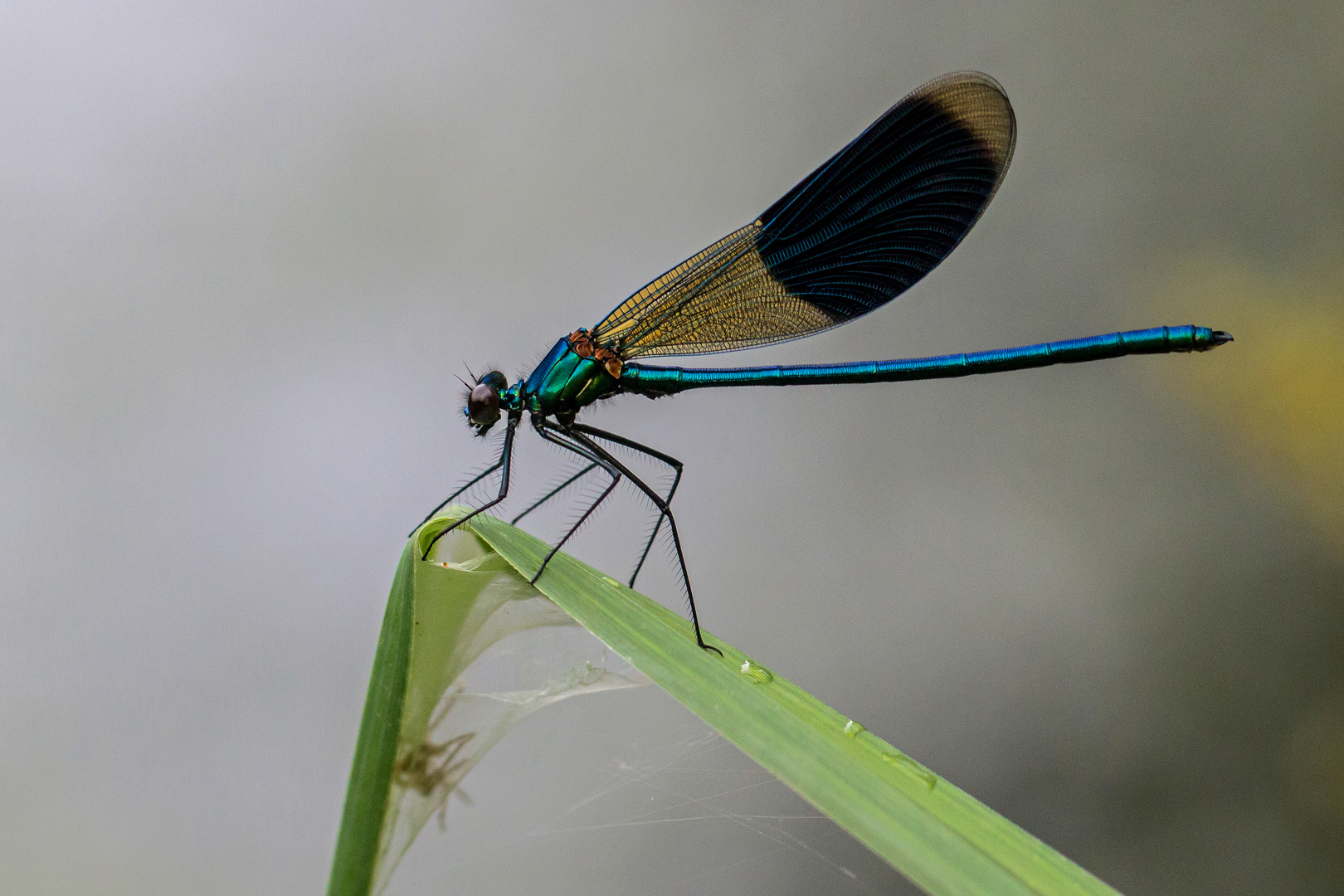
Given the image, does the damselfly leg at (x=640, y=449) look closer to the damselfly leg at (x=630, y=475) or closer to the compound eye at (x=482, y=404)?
the damselfly leg at (x=630, y=475)

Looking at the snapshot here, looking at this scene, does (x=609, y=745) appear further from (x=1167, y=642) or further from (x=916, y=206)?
(x=1167, y=642)

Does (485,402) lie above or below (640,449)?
above

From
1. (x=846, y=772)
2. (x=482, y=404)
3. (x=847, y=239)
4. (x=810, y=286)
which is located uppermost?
(x=847, y=239)

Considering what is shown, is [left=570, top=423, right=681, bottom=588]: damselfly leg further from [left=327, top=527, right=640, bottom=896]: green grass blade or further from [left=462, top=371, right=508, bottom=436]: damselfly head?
[left=327, top=527, right=640, bottom=896]: green grass blade

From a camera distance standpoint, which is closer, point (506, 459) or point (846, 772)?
point (846, 772)

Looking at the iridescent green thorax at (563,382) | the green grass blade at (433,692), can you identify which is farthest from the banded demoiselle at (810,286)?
the green grass blade at (433,692)

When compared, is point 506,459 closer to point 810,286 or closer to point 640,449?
point 640,449

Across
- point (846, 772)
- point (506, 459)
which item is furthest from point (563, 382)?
point (846, 772)
